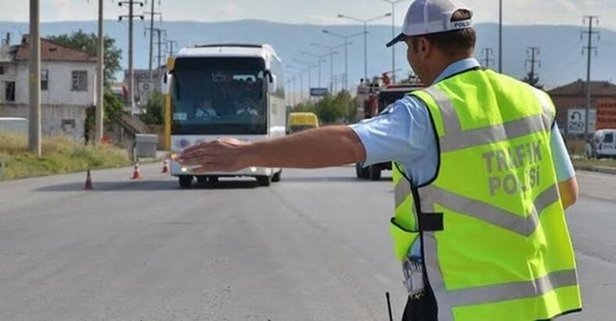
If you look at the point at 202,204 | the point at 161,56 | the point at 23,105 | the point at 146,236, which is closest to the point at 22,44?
the point at 23,105

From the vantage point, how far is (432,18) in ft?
12.7

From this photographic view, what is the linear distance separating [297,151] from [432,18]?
681 millimetres

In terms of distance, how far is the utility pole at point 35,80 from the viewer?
4625 cm

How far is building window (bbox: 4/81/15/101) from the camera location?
97.1 metres

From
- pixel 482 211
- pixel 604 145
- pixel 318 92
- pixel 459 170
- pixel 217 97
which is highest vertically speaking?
pixel 318 92

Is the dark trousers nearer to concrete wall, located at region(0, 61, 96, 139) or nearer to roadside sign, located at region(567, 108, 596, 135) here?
roadside sign, located at region(567, 108, 596, 135)

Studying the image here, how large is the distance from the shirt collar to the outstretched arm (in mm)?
462

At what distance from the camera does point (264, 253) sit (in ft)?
47.9

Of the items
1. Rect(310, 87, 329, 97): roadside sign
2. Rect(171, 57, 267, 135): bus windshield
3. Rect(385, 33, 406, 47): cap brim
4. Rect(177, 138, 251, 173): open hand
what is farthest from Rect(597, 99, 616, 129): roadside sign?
Rect(310, 87, 329, 97): roadside sign

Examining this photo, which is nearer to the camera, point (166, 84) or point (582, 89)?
point (166, 84)

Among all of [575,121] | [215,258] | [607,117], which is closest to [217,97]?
[215,258]

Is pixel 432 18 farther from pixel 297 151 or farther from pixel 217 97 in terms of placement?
pixel 217 97

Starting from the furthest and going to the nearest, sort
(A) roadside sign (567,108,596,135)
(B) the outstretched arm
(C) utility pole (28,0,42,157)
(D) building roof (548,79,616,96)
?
1. (D) building roof (548,79,616,96)
2. (A) roadside sign (567,108,596,135)
3. (C) utility pole (28,0,42,157)
4. (B) the outstretched arm

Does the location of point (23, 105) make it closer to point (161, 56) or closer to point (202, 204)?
point (161, 56)
